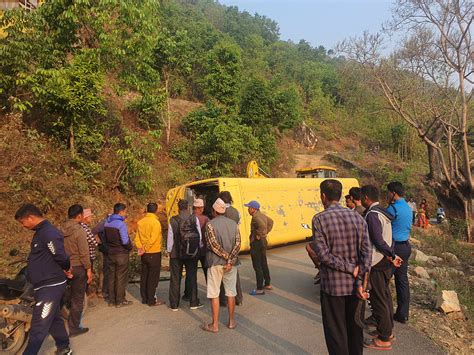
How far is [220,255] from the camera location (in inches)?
201

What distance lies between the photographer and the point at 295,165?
1174 inches

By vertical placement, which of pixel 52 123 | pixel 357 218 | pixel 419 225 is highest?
pixel 52 123

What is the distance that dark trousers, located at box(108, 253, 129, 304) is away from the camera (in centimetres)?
642

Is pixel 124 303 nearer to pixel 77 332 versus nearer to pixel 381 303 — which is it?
pixel 77 332

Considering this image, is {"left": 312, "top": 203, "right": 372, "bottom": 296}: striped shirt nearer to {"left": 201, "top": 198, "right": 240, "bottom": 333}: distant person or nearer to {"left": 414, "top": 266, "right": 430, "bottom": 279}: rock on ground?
{"left": 201, "top": 198, "right": 240, "bottom": 333}: distant person

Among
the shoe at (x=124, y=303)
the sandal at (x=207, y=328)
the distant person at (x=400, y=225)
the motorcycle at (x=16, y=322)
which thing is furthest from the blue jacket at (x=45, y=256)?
the distant person at (x=400, y=225)

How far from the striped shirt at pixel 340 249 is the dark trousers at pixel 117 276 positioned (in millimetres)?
4045

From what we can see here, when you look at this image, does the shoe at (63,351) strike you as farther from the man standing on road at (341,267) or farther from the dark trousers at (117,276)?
the man standing on road at (341,267)

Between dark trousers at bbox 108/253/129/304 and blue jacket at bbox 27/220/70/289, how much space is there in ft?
7.59

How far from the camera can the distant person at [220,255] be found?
512 cm

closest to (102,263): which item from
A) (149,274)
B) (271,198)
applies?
(149,274)

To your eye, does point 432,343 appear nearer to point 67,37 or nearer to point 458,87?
point 67,37

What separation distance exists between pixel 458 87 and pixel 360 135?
88.9ft

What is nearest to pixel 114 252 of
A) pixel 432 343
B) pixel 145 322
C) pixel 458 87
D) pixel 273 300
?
pixel 145 322
